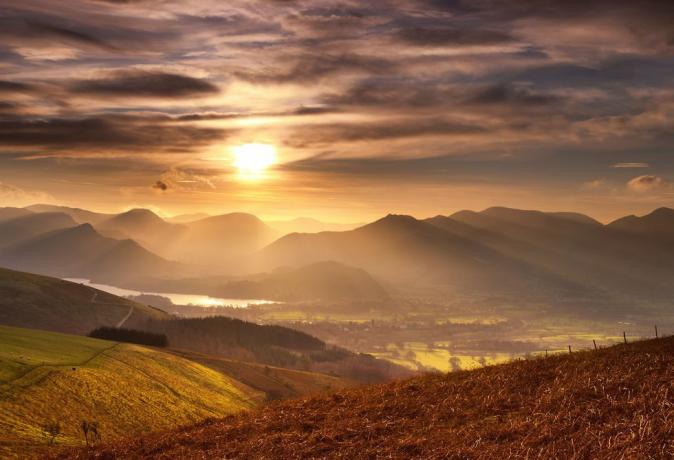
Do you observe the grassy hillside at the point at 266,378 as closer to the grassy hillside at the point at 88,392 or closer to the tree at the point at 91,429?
the grassy hillside at the point at 88,392

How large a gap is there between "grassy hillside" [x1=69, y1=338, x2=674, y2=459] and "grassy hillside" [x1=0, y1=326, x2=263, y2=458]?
1350 cm

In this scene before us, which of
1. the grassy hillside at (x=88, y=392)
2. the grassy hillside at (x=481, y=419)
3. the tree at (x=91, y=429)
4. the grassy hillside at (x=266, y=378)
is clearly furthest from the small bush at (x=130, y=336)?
the grassy hillside at (x=481, y=419)

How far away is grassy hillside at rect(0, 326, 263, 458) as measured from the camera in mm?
40562

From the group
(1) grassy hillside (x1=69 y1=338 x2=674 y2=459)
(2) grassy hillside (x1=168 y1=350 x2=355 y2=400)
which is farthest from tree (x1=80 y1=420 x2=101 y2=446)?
(2) grassy hillside (x1=168 y1=350 x2=355 y2=400)

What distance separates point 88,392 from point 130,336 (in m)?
121

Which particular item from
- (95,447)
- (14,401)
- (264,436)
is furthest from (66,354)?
(264,436)

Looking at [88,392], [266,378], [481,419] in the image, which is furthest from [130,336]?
[481,419]

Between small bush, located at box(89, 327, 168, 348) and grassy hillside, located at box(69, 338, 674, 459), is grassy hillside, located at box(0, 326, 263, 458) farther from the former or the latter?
small bush, located at box(89, 327, 168, 348)

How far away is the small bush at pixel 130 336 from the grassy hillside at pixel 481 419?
469 ft

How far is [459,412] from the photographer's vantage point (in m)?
23.3

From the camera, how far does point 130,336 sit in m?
164

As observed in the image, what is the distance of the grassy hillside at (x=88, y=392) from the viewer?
4056 cm

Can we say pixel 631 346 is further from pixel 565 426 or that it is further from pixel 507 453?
pixel 507 453

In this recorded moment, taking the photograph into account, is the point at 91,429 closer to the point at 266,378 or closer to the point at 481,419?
the point at 481,419
